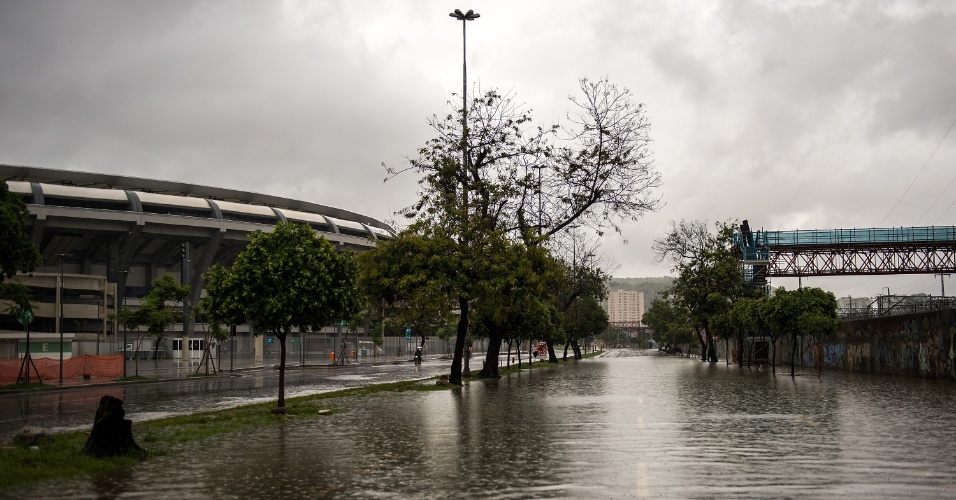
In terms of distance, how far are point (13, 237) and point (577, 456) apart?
91.4 ft

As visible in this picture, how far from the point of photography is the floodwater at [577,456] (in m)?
9.13

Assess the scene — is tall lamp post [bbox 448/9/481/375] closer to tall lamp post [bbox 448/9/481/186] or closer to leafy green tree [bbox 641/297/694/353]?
tall lamp post [bbox 448/9/481/186]

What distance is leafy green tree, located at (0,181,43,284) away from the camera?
102ft

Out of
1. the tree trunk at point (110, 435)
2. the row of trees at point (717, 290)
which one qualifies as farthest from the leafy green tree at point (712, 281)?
the tree trunk at point (110, 435)

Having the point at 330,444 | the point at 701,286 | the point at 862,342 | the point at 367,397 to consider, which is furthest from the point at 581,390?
the point at 701,286

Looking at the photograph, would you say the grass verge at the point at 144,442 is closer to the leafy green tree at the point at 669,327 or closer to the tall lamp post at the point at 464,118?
the tall lamp post at the point at 464,118

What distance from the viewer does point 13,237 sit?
104 ft

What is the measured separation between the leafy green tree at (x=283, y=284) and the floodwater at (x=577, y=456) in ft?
8.75

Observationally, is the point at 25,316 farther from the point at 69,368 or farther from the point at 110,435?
the point at 110,435

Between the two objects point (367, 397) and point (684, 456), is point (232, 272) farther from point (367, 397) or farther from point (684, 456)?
point (684, 456)

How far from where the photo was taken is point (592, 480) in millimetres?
9602

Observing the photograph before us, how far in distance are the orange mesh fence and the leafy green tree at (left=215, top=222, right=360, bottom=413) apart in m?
22.0

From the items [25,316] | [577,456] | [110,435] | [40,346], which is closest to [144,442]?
[110,435]

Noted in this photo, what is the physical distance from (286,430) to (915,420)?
12151mm
